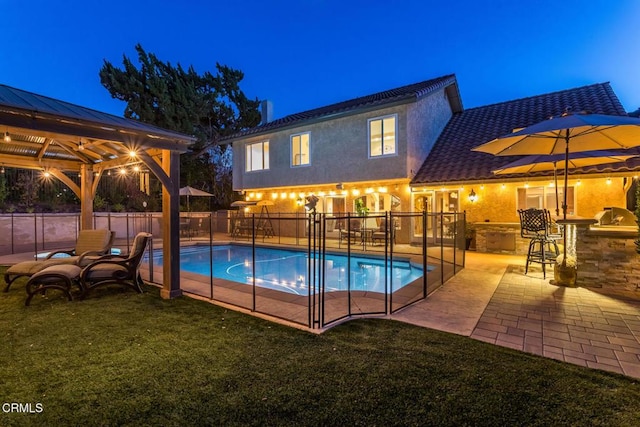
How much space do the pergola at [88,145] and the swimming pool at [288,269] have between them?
8.02 ft

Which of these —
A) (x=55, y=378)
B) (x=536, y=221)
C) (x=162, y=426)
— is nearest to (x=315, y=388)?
(x=162, y=426)

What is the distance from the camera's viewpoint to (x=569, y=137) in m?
6.03

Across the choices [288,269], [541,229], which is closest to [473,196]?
[541,229]

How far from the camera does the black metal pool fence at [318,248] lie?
187 inches

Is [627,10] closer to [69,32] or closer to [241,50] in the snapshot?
[241,50]

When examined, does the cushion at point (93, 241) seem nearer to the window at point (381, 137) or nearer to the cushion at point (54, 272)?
the cushion at point (54, 272)

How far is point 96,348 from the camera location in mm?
3613

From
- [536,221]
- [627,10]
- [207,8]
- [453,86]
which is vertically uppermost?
[207,8]

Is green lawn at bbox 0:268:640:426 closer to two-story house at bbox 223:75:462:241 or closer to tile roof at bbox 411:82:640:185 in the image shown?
tile roof at bbox 411:82:640:185

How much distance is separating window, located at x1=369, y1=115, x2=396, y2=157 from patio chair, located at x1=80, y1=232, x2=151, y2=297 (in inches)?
355

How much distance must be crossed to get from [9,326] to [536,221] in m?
9.32

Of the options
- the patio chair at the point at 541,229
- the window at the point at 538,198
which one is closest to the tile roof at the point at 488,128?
the window at the point at 538,198

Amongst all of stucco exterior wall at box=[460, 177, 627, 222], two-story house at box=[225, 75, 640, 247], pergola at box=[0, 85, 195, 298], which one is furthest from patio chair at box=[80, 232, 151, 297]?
stucco exterior wall at box=[460, 177, 627, 222]

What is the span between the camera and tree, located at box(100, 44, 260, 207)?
19.7 m
